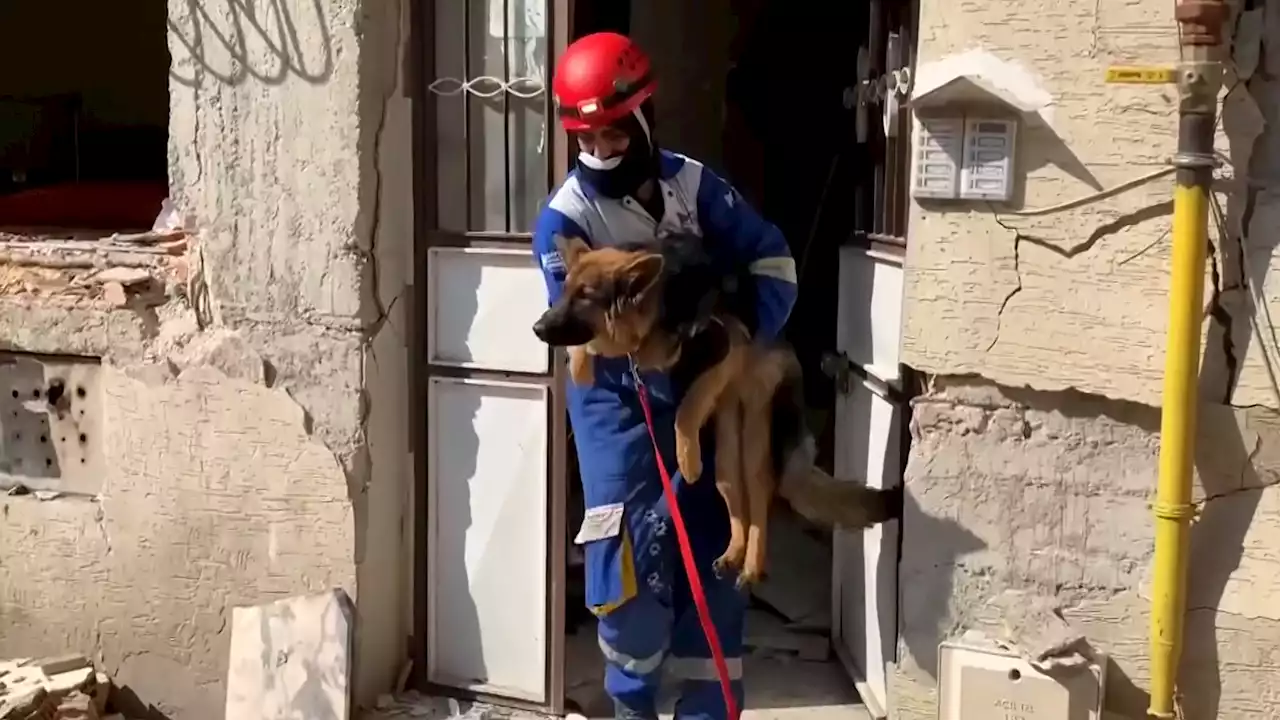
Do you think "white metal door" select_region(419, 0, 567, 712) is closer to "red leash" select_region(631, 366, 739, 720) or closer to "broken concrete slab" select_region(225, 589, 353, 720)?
"broken concrete slab" select_region(225, 589, 353, 720)

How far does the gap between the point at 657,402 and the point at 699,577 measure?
0.38 metres

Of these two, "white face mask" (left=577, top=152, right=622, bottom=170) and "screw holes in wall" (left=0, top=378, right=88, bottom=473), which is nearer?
"white face mask" (left=577, top=152, right=622, bottom=170)

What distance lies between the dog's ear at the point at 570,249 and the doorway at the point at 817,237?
2.42ft

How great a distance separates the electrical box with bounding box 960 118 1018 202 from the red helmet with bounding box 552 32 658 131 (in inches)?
27.0

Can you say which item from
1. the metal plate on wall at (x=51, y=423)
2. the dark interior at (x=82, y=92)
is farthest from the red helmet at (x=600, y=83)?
the dark interior at (x=82, y=92)

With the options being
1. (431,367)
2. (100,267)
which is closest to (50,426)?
(100,267)

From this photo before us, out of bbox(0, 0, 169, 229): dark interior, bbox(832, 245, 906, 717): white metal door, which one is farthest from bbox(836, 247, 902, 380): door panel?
bbox(0, 0, 169, 229): dark interior

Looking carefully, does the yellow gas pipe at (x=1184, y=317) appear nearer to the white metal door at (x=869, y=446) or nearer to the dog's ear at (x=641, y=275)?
the white metal door at (x=869, y=446)

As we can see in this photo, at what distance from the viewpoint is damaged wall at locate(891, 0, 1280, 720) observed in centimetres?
235

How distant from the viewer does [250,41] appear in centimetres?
297

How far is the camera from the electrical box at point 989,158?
7.98 ft

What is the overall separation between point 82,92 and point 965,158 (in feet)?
15.3

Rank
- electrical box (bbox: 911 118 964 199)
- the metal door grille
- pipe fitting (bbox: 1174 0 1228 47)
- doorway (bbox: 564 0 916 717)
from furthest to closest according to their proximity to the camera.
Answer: doorway (bbox: 564 0 916 717) → the metal door grille → electrical box (bbox: 911 118 964 199) → pipe fitting (bbox: 1174 0 1228 47)

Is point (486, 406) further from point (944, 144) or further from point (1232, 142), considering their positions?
point (1232, 142)
